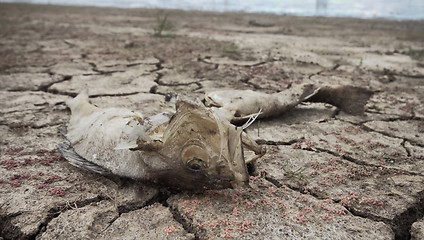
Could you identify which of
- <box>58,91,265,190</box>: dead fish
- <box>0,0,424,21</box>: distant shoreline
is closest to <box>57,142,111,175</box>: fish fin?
<box>58,91,265,190</box>: dead fish

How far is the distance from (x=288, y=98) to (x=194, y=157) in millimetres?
1517

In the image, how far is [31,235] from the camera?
1451 mm

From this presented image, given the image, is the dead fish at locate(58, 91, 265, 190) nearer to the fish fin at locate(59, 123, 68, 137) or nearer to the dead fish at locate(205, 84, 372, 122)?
the fish fin at locate(59, 123, 68, 137)

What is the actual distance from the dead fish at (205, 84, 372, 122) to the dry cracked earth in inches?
3.8

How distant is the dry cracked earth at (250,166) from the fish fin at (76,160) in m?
0.08

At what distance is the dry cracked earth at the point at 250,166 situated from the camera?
59.6 inches

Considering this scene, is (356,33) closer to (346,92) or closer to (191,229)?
(346,92)

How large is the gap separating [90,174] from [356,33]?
25.9 ft

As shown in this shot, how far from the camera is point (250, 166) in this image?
1947 millimetres

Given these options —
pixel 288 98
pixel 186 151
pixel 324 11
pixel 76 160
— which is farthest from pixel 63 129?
pixel 324 11

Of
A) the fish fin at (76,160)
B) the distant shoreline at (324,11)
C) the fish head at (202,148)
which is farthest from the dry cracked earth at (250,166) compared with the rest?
the distant shoreline at (324,11)

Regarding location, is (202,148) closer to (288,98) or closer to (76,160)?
(76,160)

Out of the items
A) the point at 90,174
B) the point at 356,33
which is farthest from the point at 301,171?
the point at 356,33

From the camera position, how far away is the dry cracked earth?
151 cm
